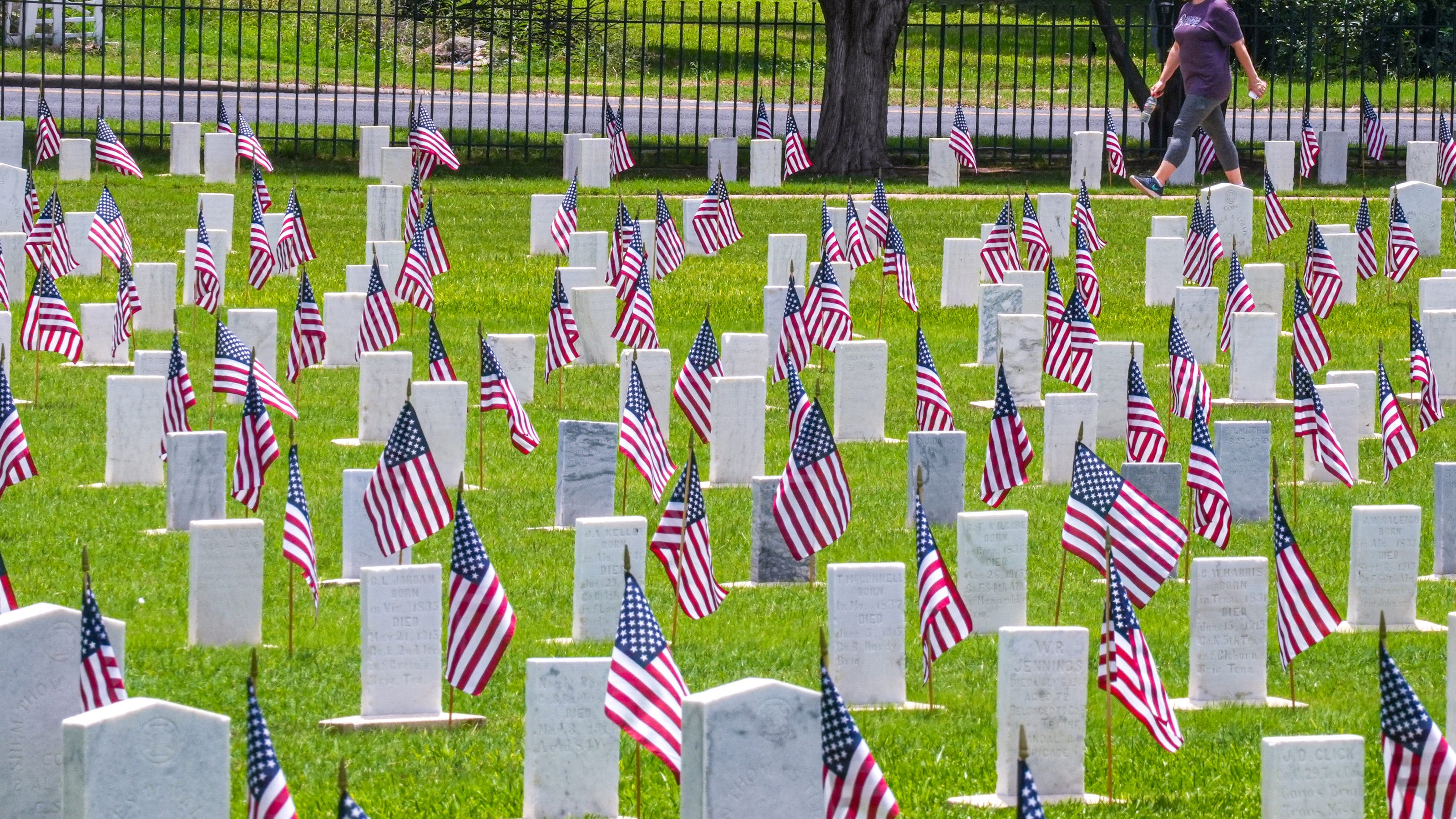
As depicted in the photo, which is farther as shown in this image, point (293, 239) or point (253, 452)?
point (293, 239)

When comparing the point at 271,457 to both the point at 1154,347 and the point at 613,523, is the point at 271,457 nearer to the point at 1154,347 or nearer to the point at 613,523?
the point at 613,523

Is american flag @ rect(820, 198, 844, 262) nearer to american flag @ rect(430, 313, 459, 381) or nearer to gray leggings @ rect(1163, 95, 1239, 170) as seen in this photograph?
gray leggings @ rect(1163, 95, 1239, 170)

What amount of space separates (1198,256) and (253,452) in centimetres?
843

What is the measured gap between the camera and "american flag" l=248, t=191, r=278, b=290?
54.9 ft

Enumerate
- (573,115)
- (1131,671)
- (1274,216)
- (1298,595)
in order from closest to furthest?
(1131,671) → (1298,595) → (1274,216) → (573,115)

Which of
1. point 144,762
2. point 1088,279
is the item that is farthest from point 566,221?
point 144,762

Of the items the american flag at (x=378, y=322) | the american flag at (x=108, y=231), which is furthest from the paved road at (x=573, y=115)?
the american flag at (x=378, y=322)

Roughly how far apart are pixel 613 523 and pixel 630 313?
5513mm

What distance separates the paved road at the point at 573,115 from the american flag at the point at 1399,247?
7.37 meters

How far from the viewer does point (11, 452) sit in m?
11.0

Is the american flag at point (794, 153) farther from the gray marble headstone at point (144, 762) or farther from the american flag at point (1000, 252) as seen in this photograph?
the gray marble headstone at point (144, 762)

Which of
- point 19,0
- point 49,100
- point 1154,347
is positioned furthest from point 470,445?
point 49,100

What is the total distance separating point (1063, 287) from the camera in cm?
1778

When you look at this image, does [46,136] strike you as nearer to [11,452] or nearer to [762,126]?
[762,126]
